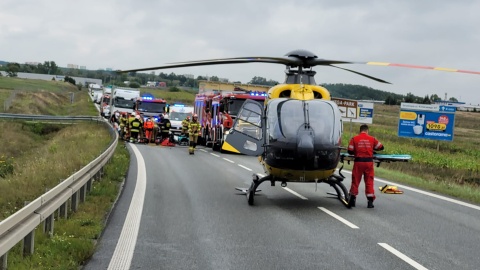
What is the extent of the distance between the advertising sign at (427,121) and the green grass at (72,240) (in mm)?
27940

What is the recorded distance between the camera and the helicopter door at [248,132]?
12711 mm

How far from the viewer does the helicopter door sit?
41.7 ft

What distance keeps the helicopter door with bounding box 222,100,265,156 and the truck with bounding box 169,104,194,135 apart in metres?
26.0

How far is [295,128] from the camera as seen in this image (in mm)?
11805

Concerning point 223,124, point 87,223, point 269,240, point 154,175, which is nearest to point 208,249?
point 269,240

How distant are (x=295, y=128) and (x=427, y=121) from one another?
88.9 feet

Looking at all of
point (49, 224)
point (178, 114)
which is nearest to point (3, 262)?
point (49, 224)

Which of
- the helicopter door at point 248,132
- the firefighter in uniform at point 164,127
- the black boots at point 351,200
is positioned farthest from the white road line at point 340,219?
the firefighter in uniform at point 164,127

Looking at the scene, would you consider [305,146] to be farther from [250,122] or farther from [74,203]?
[74,203]

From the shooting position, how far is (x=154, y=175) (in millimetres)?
17406

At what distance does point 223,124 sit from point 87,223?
20.6m

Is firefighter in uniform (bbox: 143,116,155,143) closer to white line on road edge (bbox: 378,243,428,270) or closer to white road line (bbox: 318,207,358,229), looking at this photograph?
white road line (bbox: 318,207,358,229)

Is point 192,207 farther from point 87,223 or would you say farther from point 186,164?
point 186,164

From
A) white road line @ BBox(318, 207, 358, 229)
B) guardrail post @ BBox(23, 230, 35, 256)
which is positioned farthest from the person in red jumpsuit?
guardrail post @ BBox(23, 230, 35, 256)
